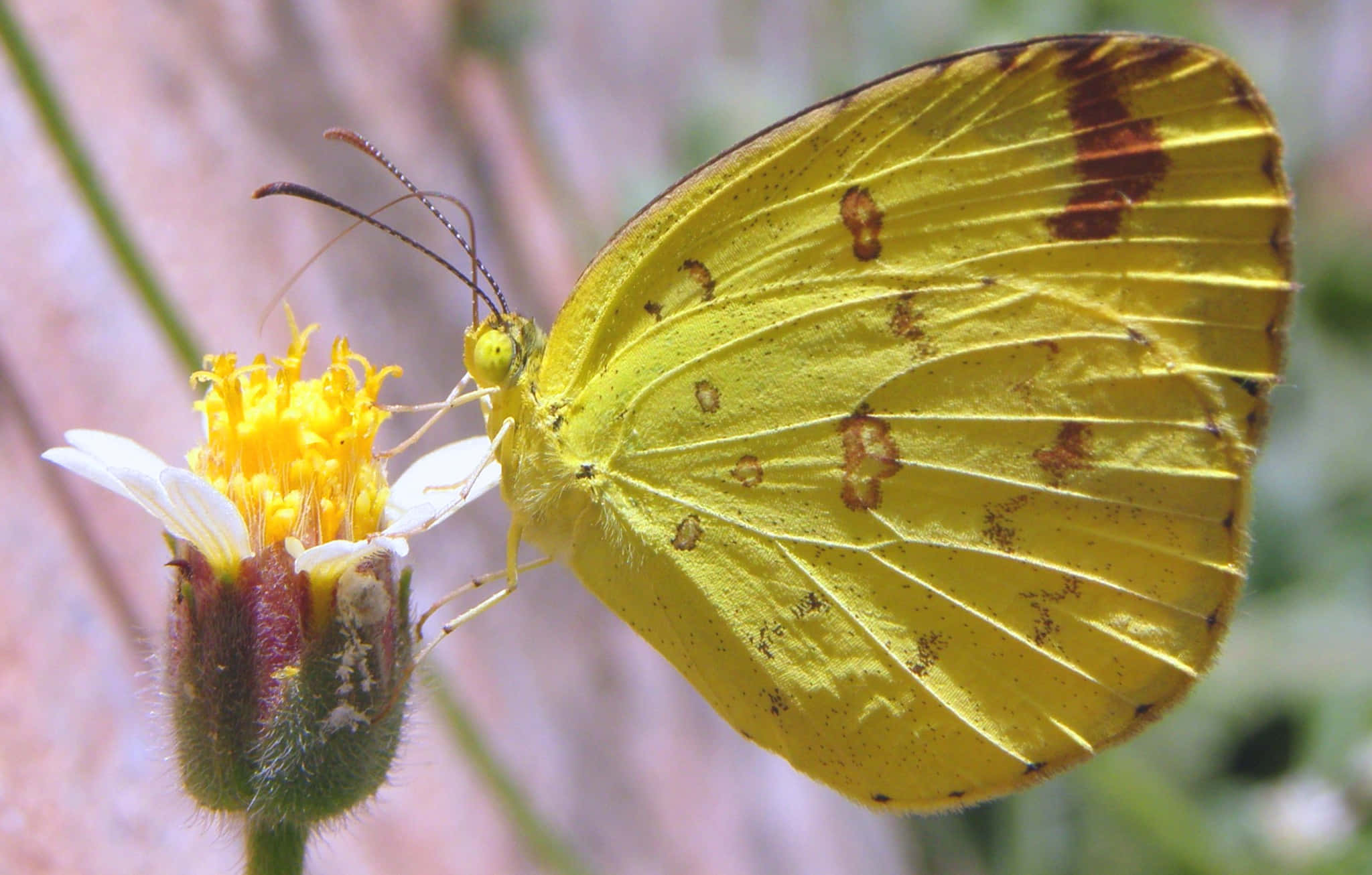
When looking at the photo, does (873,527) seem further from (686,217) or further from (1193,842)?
(1193,842)

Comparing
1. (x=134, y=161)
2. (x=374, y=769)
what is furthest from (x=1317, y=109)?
(x=374, y=769)

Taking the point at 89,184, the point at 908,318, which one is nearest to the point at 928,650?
the point at 908,318

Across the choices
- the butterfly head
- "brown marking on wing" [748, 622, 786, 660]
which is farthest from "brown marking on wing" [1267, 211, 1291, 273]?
the butterfly head

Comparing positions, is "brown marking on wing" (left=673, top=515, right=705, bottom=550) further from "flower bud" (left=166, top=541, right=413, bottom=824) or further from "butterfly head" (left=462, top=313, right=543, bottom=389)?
"flower bud" (left=166, top=541, right=413, bottom=824)

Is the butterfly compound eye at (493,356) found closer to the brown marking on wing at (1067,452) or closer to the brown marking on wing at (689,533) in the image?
the brown marking on wing at (689,533)

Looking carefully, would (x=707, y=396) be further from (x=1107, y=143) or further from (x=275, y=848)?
(x=275, y=848)
